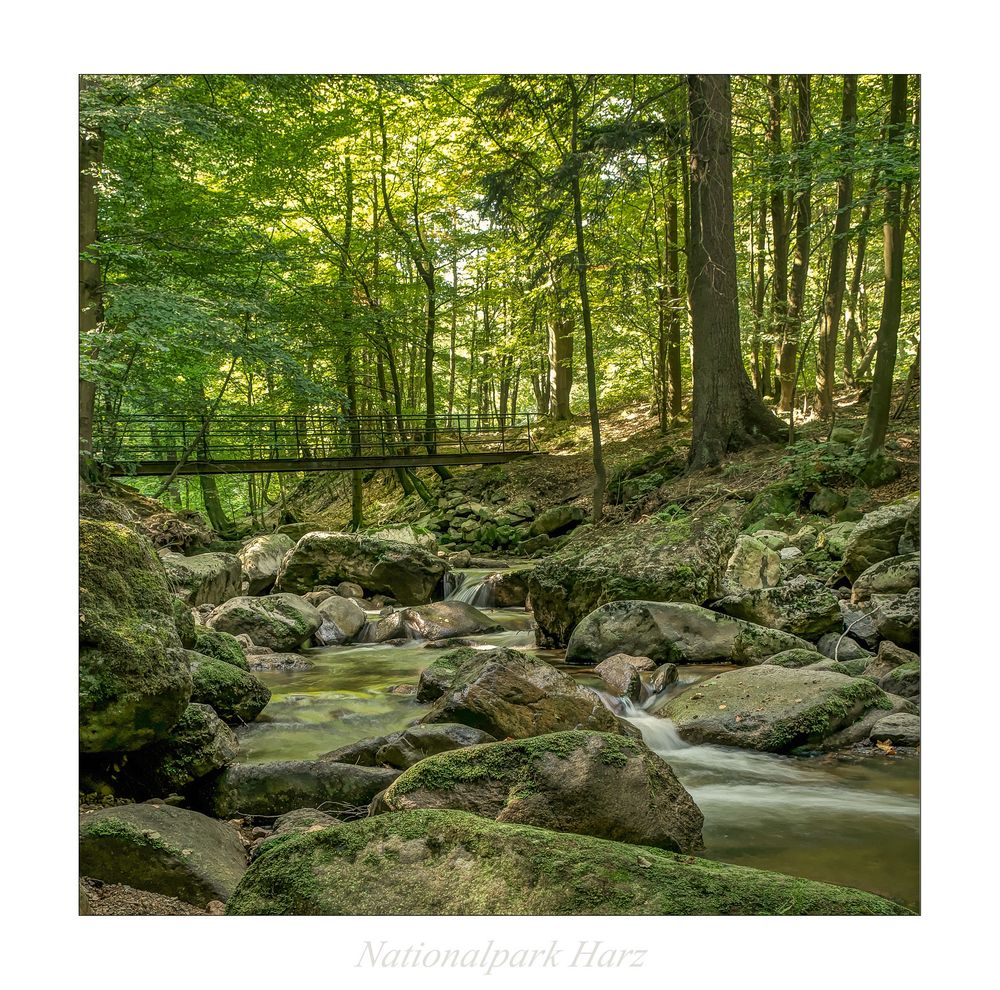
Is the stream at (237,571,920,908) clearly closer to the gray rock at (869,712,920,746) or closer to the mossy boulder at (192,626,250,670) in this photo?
the gray rock at (869,712,920,746)

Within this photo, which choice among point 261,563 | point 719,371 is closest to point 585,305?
point 719,371

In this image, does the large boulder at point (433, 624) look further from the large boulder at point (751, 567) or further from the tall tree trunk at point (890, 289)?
the tall tree trunk at point (890, 289)

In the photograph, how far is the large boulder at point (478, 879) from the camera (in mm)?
2102

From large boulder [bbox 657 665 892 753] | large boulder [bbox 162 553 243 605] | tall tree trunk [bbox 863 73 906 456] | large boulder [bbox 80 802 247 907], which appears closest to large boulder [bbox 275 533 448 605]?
large boulder [bbox 162 553 243 605]

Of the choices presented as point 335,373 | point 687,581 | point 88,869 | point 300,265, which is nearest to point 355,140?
point 300,265

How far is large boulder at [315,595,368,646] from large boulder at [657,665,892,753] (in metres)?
3.71

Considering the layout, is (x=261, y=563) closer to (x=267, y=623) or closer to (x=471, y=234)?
(x=267, y=623)

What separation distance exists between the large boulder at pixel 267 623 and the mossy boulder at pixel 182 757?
320cm

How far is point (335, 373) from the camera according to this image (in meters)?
9.19

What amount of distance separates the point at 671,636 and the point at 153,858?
13.4ft

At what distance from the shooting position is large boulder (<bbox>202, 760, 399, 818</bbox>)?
3379mm

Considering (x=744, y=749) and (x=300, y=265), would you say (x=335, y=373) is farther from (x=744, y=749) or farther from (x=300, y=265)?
(x=744, y=749)

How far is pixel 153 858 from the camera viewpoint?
8.26ft
